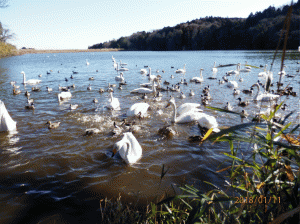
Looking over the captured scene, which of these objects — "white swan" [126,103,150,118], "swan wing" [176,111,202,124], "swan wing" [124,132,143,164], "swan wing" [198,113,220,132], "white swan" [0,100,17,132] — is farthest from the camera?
"white swan" [126,103,150,118]

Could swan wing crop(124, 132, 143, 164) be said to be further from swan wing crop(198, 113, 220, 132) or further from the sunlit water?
swan wing crop(198, 113, 220, 132)

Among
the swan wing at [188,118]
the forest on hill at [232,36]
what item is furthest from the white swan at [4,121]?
the forest on hill at [232,36]

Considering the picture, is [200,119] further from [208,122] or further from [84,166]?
[84,166]

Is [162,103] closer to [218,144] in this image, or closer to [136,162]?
[218,144]

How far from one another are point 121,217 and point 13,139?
540cm

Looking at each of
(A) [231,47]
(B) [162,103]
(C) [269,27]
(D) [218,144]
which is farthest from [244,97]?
(A) [231,47]

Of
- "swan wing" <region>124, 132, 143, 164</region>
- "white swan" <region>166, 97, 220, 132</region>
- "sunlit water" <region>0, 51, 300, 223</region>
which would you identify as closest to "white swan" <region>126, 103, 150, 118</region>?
"sunlit water" <region>0, 51, 300, 223</region>

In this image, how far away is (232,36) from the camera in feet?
294

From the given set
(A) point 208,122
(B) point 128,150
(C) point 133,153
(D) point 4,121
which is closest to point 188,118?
(A) point 208,122

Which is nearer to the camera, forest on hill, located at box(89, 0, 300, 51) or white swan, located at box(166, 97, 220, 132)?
white swan, located at box(166, 97, 220, 132)

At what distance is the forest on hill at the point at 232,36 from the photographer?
68.2 m

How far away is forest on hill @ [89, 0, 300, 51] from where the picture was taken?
68244 mm

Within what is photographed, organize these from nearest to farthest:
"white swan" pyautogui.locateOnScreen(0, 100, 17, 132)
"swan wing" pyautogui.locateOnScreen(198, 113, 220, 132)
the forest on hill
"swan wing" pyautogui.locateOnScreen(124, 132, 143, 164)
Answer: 1. "swan wing" pyautogui.locateOnScreen(124, 132, 143, 164)
2. "swan wing" pyautogui.locateOnScreen(198, 113, 220, 132)
3. "white swan" pyautogui.locateOnScreen(0, 100, 17, 132)
4. the forest on hill

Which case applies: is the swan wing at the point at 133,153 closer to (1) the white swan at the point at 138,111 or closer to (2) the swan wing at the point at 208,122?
(2) the swan wing at the point at 208,122
